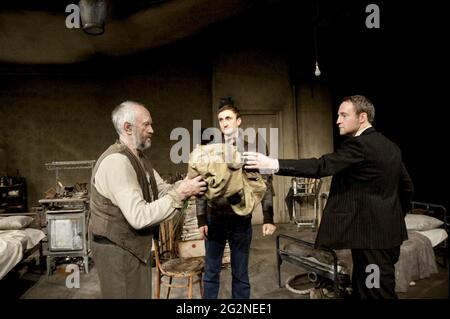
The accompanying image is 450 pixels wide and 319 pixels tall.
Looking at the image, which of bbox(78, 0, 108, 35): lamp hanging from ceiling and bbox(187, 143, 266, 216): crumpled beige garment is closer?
bbox(187, 143, 266, 216): crumpled beige garment

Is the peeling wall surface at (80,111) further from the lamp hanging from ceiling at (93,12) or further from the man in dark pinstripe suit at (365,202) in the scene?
the man in dark pinstripe suit at (365,202)

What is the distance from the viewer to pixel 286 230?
6.42m

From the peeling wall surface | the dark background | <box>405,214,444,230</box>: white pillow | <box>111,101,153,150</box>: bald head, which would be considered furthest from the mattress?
the dark background

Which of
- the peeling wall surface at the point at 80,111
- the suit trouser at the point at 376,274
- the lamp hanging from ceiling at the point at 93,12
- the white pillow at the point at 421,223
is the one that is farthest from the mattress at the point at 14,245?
the white pillow at the point at 421,223

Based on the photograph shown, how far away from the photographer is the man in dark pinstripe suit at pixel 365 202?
88.0 inches

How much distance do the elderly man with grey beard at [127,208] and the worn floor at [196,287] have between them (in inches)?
67.5

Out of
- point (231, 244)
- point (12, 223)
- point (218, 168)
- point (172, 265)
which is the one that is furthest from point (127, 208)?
point (12, 223)

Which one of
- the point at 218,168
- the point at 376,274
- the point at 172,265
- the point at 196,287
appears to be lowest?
the point at 196,287

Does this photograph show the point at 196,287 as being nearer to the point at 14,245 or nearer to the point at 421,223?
the point at 14,245

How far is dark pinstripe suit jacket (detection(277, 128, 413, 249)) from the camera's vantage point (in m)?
2.22

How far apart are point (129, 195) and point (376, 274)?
180 centimetres

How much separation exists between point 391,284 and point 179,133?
233 inches

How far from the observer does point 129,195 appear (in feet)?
5.87

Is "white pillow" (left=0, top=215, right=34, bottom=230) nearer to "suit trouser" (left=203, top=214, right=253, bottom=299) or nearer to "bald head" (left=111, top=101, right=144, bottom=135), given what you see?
"suit trouser" (left=203, top=214, right=253, bottom=299)
